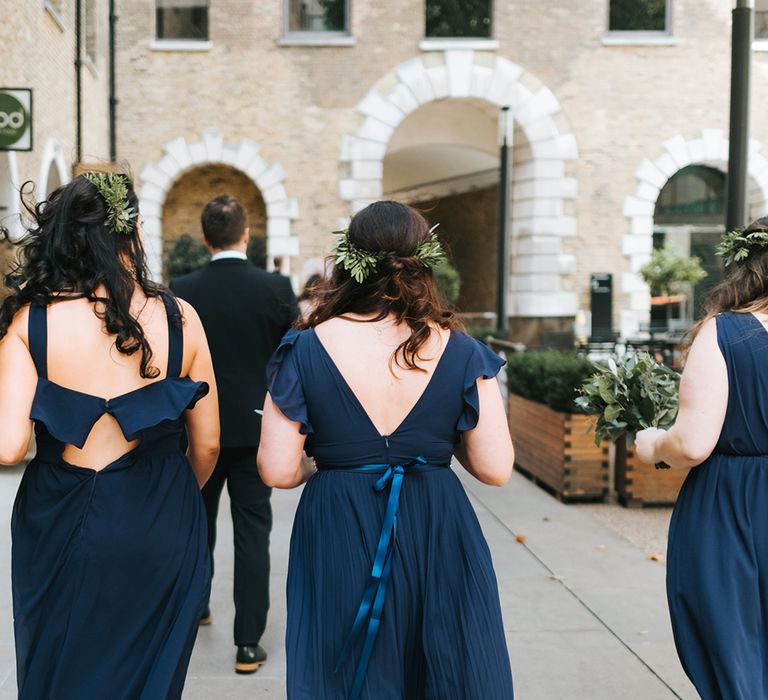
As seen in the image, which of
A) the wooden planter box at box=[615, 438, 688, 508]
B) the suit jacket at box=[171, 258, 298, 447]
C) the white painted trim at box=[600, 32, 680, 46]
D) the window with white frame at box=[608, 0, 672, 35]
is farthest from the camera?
the window with white frame at box=[608, 0, 672, 35]

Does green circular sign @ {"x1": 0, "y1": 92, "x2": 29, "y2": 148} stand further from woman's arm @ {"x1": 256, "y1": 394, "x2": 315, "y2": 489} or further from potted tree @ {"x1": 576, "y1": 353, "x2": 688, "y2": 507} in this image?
woman's arm @ {"x1": 256, "y1": 394, "x2": 315, "y2": 489}

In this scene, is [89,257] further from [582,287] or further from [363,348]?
[582,287]

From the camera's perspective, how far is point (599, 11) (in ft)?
62.7

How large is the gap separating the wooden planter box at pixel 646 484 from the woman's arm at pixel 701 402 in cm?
486

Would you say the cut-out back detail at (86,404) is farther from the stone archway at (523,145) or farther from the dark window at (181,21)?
the dark window at (181,21)

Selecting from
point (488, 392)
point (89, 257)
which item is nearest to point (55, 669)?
point (89, 257)

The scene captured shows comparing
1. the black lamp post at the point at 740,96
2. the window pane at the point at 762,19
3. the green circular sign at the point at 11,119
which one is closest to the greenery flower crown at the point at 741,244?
the black lamp post at the point at 740,96

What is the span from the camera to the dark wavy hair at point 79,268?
2.84 meters

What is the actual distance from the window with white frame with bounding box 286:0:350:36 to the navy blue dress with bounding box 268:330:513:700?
17279 mm

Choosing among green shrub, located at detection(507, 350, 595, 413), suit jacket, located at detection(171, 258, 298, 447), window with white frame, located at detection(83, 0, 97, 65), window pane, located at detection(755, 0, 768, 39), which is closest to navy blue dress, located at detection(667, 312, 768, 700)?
suit jacket, located at detection(171, 258, 298, 447)

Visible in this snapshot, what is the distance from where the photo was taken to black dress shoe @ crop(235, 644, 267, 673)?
441 centimetres

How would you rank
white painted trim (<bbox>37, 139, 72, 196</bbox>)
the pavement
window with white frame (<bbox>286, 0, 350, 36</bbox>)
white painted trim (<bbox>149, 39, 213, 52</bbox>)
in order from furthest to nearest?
window with white frame (<bbox>286, 0, 350, 36</bbox>) → white painted trim (<bbox>149, 39, 213, 52</bbox>) → white painted trim (<bbox>37, 139, 72, 196</bbox>) → the pavement

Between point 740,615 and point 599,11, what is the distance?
58.7 feet

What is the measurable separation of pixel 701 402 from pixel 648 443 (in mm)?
342
